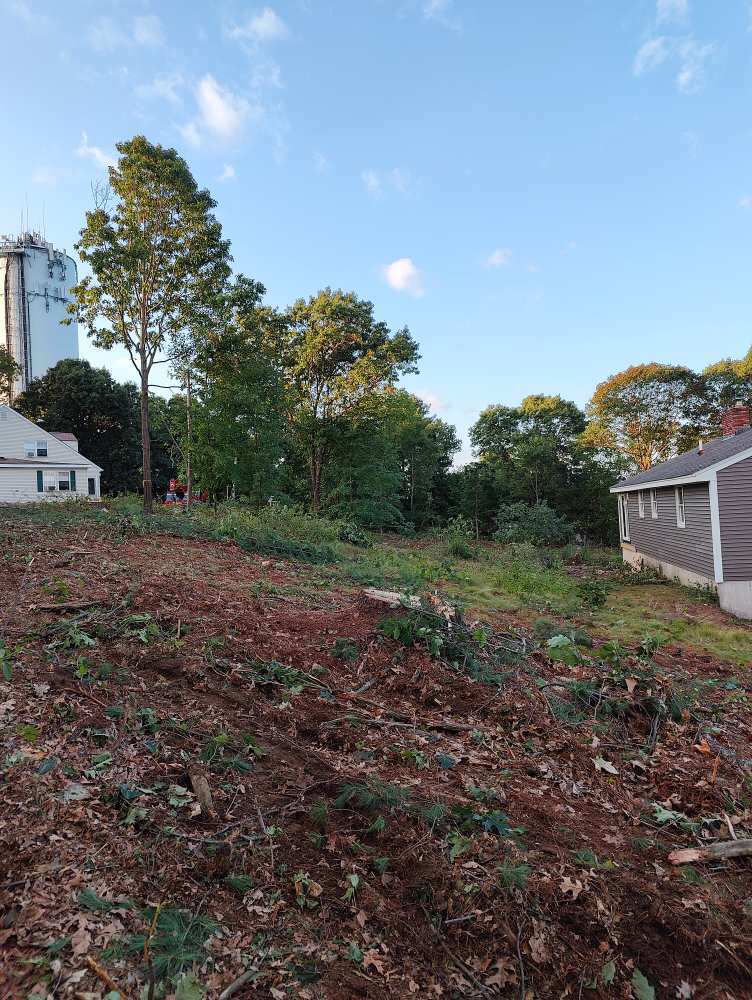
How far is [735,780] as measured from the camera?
3.57 meters

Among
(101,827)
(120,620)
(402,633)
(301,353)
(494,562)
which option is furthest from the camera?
(301,353)

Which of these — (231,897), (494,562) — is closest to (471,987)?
(231,897)

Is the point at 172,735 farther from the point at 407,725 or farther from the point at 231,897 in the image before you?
the point at 407,725

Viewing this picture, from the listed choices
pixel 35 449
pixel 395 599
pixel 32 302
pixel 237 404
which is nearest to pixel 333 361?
pixel 237 404

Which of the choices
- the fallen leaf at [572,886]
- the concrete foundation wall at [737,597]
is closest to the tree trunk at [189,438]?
the concrete foundation wall at [737,597]

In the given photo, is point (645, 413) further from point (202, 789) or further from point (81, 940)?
point (81, 940)

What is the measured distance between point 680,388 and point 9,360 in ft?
114

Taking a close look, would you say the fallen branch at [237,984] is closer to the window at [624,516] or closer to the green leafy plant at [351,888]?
the green leafy plant at [351,888]

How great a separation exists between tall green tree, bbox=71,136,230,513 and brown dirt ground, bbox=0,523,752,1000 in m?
10.4

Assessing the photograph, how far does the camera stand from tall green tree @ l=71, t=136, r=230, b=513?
490 inches

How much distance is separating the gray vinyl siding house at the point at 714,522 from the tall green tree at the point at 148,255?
486 inches

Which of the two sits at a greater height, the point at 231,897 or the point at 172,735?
the point at 172,735

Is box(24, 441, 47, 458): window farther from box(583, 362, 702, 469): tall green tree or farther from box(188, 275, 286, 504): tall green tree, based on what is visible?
box(583, 362, 702, 469): tall green tree

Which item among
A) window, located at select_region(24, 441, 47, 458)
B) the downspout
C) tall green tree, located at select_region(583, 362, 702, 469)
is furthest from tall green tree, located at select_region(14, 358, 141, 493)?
the downspout
